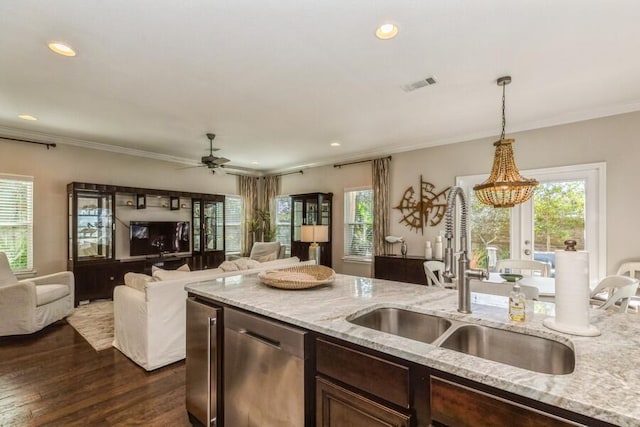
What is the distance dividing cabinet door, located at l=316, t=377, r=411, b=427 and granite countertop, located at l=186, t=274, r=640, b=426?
0.21m

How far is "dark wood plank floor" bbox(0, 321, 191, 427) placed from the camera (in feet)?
7.43

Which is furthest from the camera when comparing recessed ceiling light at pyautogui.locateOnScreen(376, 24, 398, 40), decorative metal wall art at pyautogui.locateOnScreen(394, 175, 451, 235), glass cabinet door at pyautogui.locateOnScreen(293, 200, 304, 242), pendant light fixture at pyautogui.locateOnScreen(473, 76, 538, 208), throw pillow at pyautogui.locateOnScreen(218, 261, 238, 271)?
glass cabinet door at pyautogui.locateOnScreen(293, 200, 304, 242)

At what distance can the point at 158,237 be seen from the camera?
19.8 ft

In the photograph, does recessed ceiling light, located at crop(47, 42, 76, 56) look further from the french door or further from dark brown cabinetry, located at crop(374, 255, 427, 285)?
dark brown cabinetry, located at crop(374, 255, 427, 285)

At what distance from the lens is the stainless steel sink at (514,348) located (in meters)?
1.21

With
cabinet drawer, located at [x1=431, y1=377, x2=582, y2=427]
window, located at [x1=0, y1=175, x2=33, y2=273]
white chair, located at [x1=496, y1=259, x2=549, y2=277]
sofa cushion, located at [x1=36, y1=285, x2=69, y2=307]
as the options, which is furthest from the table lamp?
cabinet drawer, located at [x1=431, y1=377, x2=582, y2=427]

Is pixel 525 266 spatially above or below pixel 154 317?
above

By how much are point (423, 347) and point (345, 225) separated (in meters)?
5.48

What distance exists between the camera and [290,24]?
2184mm

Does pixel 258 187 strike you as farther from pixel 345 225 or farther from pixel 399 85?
pixel 399 85

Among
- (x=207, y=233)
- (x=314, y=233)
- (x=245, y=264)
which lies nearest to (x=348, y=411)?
(x=245, y=264)

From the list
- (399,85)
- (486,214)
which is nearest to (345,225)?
(486,214)

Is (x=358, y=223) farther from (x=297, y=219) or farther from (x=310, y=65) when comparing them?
(x=310, y=65)

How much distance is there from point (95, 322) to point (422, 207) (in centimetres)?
519
